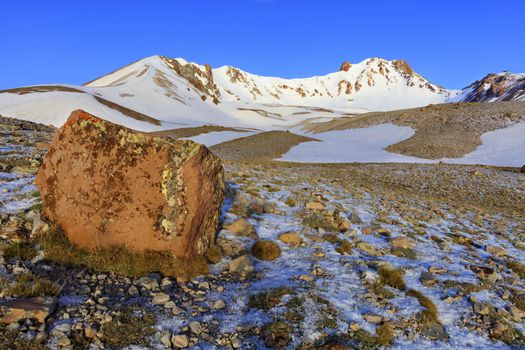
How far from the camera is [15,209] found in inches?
327

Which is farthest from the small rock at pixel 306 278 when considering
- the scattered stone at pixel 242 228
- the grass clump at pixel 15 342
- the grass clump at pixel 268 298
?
the grass clump at pixel 15 342

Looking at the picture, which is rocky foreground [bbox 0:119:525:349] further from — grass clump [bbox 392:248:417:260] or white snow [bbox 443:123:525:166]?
white snow [bbox 443:123:525:166]

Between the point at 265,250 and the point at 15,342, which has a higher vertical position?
the point at 15,342

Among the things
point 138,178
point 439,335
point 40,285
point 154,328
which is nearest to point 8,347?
point 40,285

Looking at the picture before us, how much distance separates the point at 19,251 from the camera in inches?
262

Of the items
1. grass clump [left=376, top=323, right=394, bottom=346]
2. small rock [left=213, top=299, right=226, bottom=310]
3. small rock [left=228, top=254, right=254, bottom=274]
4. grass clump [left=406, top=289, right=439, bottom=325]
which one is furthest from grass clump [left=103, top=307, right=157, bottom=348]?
grass clump [left=406, top=289, right=439, bottom=325]

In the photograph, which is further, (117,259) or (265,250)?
(265,250)

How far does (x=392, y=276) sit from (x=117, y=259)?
6376mm

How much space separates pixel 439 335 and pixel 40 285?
7.26 m

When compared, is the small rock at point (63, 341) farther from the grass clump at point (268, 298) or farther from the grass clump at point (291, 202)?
the grass clump at point (291, 202)

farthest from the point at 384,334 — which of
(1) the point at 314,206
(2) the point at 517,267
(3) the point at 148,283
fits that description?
(1) the point at 314,206

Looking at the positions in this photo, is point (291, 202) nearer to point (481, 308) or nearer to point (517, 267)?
point (481, 308)

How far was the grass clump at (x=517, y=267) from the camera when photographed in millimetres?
8855

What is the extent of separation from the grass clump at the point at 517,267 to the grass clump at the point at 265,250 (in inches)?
260
